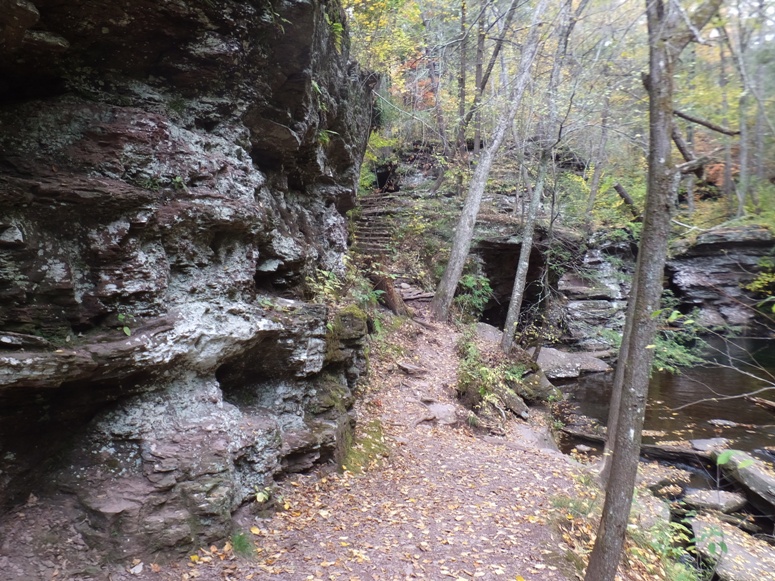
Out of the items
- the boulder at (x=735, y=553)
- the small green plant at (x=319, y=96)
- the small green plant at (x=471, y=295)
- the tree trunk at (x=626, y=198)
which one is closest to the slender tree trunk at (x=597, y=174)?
the tree trunk at (x=626, y=198)

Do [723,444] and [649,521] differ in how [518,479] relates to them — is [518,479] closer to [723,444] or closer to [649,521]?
[649,521]

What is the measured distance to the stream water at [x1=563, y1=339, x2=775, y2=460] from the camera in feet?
38.0

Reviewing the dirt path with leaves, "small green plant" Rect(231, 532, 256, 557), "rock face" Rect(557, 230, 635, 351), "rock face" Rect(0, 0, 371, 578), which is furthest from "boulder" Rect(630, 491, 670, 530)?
"rock face" Rect(557, 230, 635, 351)

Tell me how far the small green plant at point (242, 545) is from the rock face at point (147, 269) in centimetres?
18

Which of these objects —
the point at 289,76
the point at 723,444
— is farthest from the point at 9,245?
the point at 723,444

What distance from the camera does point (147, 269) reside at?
422 cm

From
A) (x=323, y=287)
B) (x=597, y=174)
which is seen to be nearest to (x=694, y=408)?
(x=597, y=174)

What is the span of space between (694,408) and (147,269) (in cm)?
1588

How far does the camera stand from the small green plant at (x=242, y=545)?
4.23 metres

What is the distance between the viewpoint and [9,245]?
3385mm

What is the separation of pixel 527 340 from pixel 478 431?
26.3 feet

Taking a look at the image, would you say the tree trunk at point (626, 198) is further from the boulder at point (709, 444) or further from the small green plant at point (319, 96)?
the small green plant at point (319, 96)

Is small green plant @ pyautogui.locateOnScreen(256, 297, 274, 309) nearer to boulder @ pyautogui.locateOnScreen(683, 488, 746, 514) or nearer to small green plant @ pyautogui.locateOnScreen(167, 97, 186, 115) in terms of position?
small green plant @ pyautogui.locateOnScreen(167, 97, 186, 115)

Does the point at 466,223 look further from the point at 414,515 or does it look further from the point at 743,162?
the point at 414,515
